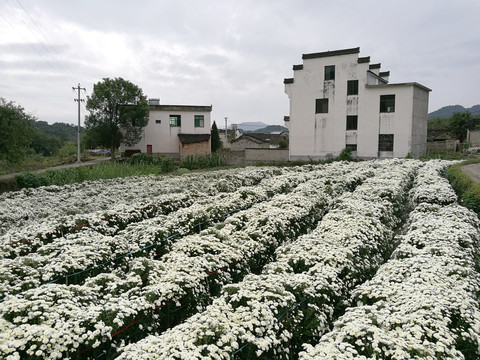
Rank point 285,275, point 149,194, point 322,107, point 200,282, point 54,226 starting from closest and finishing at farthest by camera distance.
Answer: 1. point 285,275
2. point 200,282
3. point 54,226
4. point 149,194
5. point 322,107

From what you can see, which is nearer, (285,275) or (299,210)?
(285,275)

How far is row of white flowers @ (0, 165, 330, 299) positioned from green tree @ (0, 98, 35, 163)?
1804 centimetres

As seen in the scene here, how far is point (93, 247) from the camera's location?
273 inches

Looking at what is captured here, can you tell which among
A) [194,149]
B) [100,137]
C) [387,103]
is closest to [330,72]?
[387,103]

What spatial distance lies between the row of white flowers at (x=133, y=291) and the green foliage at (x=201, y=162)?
82.5 ft

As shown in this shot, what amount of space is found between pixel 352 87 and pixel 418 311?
38138 millimetres

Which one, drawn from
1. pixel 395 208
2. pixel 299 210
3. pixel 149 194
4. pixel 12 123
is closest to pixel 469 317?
pixel 299 210

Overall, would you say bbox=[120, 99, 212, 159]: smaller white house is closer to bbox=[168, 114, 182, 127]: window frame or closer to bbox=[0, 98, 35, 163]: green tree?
bbox=[168, 114, 182, 127]: window frame

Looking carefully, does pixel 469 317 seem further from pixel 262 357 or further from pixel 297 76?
pixel 297 76

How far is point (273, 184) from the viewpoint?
16656mm

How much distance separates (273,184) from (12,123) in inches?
740

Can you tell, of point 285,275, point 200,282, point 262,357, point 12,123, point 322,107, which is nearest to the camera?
point 262,357

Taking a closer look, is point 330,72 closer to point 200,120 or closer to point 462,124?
point 200,120

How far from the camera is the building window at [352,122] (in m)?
39.7
